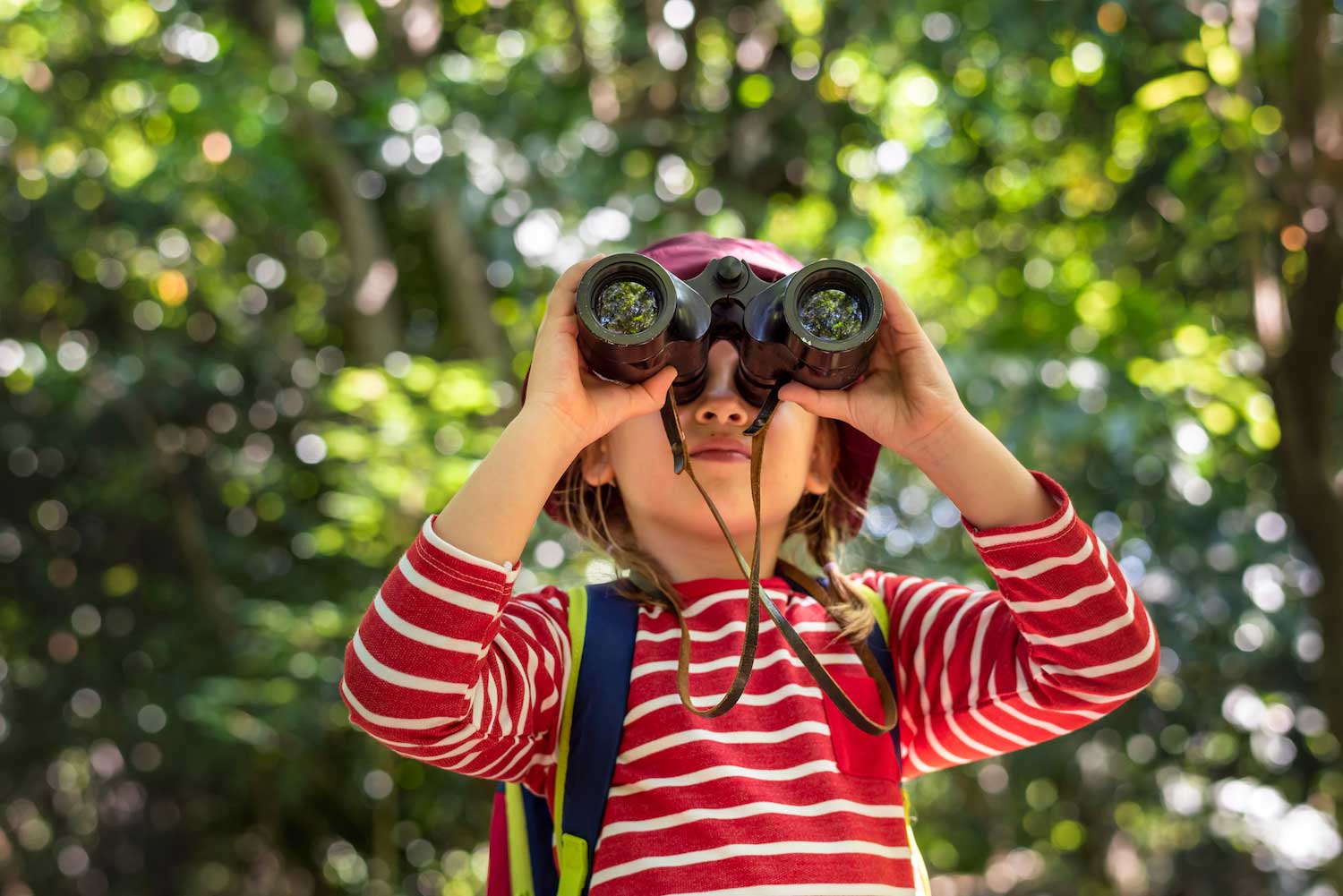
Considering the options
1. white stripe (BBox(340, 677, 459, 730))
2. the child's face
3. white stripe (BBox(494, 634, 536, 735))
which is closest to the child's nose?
the child's face

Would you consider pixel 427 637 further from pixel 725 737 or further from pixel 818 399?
pixel 818 399

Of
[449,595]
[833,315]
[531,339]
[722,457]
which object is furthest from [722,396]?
[531,339]

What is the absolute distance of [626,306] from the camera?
1.13 metres

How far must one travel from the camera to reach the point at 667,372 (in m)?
1.17

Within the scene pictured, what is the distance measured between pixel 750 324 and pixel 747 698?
1.22 feet

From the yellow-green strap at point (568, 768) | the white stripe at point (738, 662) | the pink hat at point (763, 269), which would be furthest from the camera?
the pink hat at point (763, 269)

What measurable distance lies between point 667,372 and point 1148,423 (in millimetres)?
2107

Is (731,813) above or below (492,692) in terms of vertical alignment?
below

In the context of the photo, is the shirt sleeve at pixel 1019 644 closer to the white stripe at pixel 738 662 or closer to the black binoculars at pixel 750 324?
the white stripe at pixel 738 662

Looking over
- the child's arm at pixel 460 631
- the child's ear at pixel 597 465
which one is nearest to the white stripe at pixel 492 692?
the child's arm at pixel 460 631

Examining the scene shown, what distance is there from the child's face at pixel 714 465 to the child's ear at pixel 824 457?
0.08 metres

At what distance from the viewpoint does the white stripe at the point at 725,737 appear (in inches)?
45.5

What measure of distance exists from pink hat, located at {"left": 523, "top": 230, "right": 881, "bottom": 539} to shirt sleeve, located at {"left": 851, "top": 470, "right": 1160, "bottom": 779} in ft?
0.37

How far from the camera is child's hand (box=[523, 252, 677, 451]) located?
112 centimetres
